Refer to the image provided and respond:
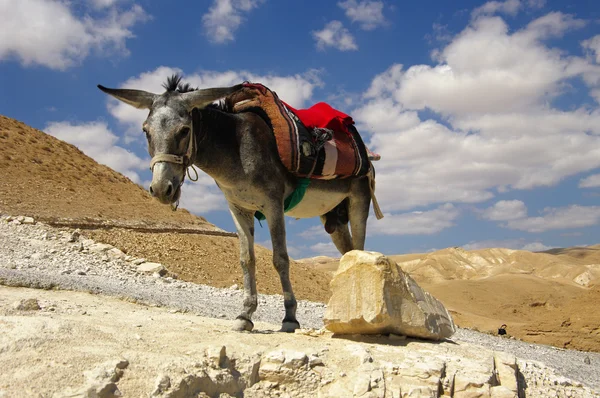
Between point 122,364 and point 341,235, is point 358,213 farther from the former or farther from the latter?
point 122,364

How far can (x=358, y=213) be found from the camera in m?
7.88

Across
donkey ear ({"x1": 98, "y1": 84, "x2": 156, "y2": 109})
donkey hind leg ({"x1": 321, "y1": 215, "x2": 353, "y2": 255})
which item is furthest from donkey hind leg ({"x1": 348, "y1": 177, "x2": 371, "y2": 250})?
donkey ear ({"x1": 98, "y1": 84, "x2": 156, "y2": 109})

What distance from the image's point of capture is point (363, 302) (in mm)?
5867

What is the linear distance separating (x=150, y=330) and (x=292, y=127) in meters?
2.93

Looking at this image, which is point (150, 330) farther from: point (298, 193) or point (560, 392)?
point (560, 392)

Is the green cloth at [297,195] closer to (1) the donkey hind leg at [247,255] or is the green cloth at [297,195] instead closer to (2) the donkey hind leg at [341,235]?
(1) the donkey hind leg at [247,255]

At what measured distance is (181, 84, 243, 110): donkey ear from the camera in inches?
236

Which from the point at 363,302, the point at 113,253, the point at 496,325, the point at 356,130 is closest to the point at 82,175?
the point at 113,253

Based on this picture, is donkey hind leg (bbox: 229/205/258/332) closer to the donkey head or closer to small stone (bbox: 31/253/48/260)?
the donkey head

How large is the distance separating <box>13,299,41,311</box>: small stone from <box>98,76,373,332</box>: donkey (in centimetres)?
208

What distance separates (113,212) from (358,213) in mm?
23827

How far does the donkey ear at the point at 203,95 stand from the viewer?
6000mm

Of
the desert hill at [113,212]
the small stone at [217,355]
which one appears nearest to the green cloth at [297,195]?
the small stone at [217,355]

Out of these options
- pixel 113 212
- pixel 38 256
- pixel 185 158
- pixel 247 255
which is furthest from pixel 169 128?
pixel 113 212
